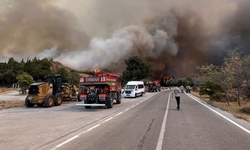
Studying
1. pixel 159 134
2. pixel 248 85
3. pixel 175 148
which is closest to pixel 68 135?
pixel 159 134

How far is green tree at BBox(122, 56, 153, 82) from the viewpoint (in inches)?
2520

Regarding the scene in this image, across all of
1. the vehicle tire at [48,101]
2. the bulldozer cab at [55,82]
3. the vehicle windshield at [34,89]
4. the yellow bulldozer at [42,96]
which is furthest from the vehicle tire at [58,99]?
the vehicle windshield at [34,89]

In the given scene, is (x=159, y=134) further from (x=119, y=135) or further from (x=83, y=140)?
(x=83, y=140)

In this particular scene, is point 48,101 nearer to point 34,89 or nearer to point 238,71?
point 34,89

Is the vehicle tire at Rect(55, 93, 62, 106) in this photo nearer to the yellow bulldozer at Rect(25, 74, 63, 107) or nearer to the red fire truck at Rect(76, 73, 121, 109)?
the yellow bulldozer at Rect(25, 74, 63, 107)

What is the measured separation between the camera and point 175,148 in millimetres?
5777

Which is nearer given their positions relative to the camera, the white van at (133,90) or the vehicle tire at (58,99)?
the vehicle tire at (58,99)

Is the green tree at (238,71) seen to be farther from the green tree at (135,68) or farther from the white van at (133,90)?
the green tree at (135,68)

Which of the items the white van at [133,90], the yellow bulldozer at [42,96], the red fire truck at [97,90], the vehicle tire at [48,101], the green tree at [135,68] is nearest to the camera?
the red fire truck at [97,90]

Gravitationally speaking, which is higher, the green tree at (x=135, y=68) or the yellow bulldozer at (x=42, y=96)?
the green tree at (x=135, y=68)

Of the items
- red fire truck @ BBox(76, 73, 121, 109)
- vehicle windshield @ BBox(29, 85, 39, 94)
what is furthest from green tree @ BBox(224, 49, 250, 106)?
vehicle windshield @ BBox(29, 85, 39, 94)

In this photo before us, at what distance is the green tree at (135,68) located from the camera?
210 feet

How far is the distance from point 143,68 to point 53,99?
47.2m

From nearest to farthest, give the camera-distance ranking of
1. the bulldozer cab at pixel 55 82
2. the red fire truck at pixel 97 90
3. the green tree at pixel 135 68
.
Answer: the red fire truck at pixel 97 90 → the bulldozer cab at pixel 55 82 → the green tree at pixel 135 68
